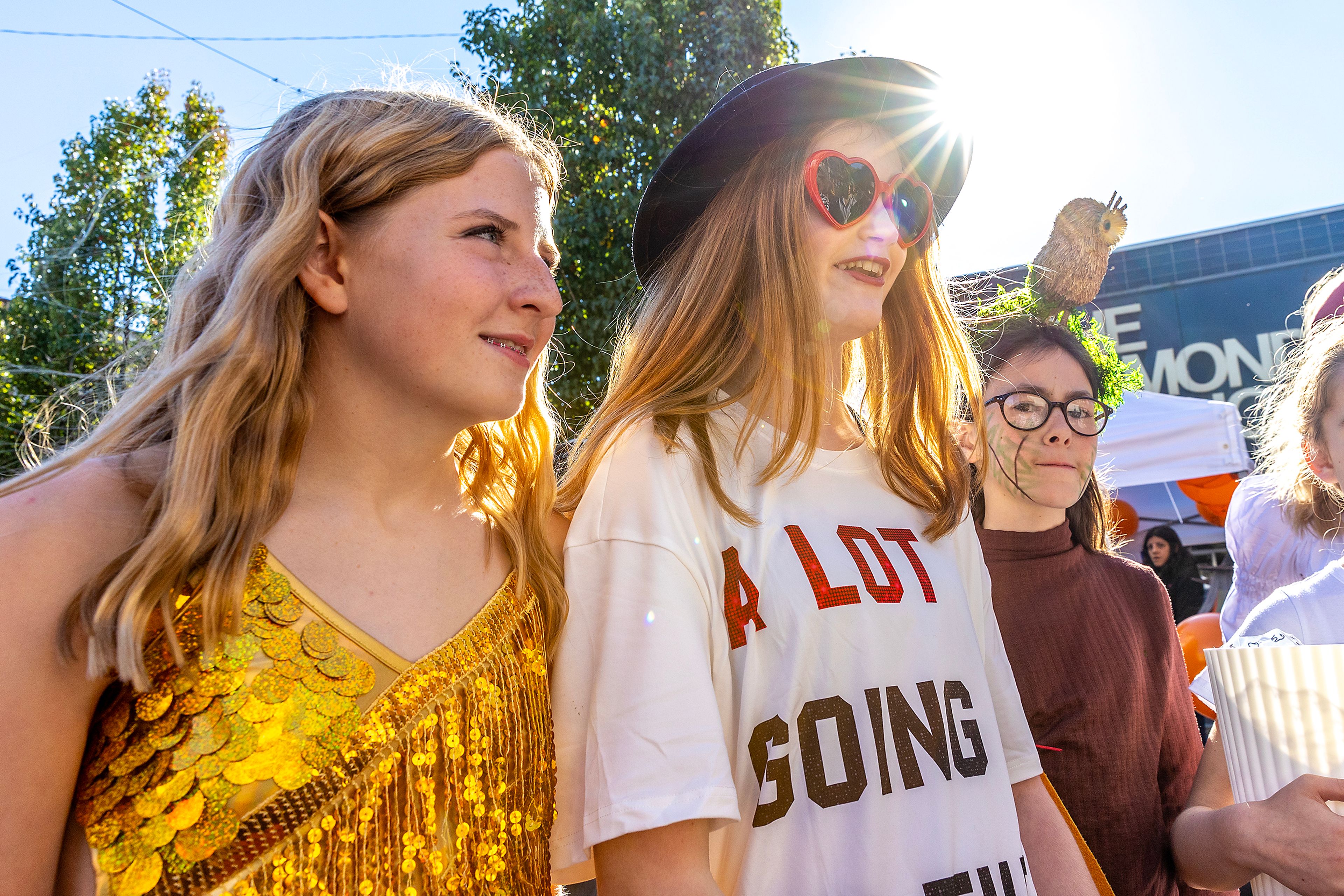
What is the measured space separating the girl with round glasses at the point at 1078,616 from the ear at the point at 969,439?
22 mm

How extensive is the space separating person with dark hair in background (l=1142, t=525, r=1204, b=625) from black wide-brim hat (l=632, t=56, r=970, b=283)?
6.06 meters

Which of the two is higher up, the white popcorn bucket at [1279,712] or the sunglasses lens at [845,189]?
the sunglasses lens at [845,189]

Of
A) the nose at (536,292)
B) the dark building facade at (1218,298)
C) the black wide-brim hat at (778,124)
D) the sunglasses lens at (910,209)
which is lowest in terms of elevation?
the nose at (536,292)

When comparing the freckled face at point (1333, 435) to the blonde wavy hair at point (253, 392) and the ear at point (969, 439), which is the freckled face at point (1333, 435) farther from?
the blonde wavy hair at point (253, 392)

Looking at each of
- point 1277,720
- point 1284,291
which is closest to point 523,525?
point 1277,720

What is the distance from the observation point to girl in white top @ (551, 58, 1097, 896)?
4.56 feet

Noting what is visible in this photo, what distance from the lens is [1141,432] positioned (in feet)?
24.4

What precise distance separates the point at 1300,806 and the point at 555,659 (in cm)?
127

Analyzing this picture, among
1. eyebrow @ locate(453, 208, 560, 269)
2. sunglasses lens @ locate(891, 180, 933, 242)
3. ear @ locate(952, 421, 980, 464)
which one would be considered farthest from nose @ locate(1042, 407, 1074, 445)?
eyebrow @ locate(453, 208, 560, 269)

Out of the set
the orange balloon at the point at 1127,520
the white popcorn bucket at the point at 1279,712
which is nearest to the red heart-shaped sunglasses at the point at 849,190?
the white popcorn bucket at the point at 1279,712

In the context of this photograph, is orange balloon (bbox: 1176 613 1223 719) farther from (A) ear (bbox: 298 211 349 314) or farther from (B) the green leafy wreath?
(A) ear (bbox: 298 211 349 314)

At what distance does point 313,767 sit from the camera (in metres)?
1.29

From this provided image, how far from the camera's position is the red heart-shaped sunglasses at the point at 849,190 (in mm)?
1835

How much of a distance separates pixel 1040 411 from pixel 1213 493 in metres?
5.89
